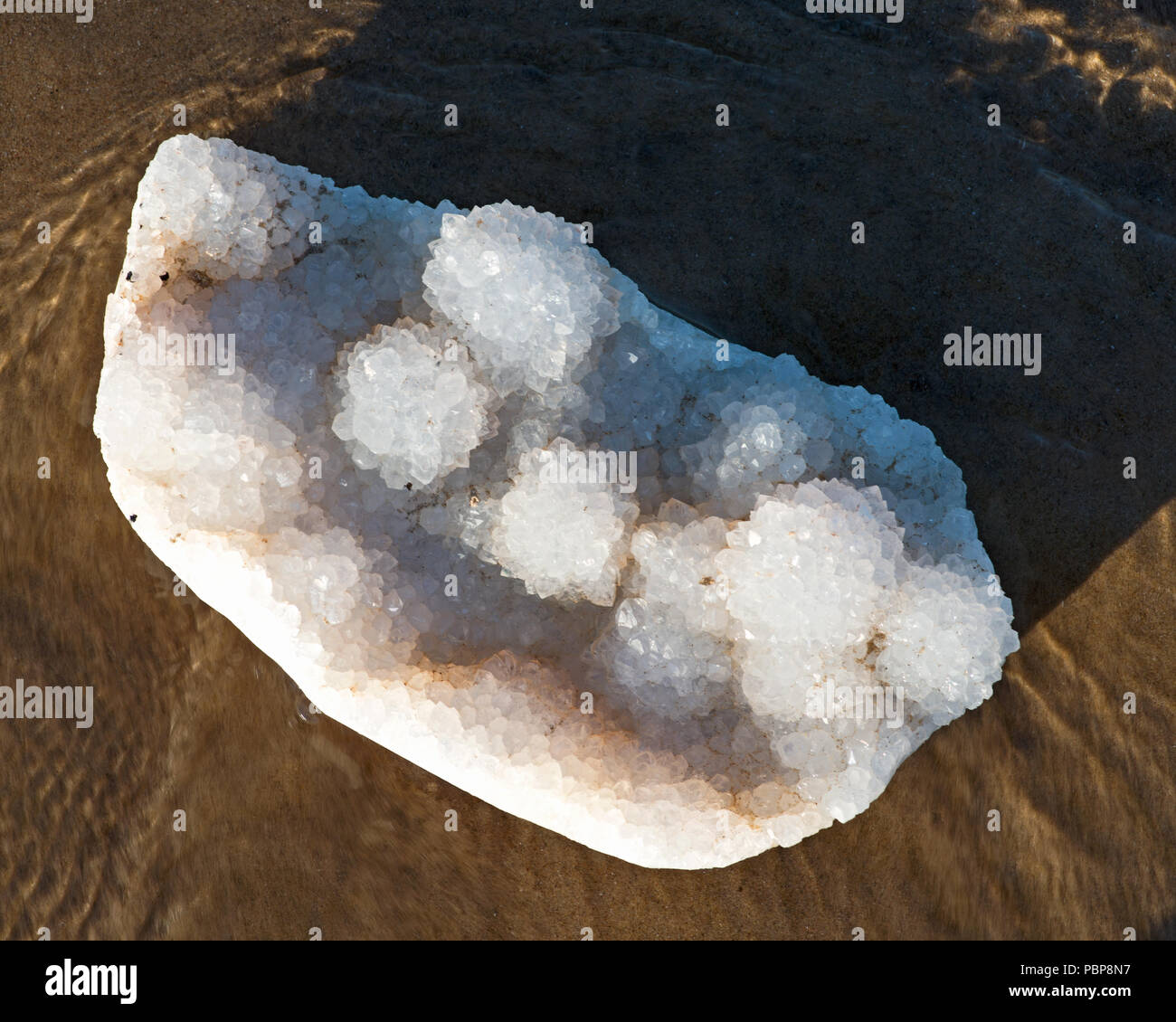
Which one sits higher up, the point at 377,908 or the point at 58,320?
the point at 58,320

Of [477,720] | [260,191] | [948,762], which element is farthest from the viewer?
[948,762]

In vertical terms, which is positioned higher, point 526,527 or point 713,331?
point 713,331

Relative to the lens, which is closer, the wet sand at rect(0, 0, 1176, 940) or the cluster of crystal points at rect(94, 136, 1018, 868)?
the cluster of crystal points at rect(94, 136, 1018, 868)

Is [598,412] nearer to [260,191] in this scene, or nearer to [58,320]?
[260,191]
